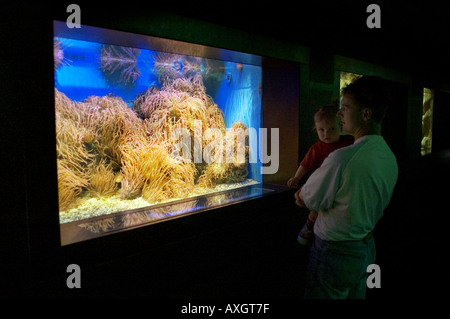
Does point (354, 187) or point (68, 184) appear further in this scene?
point (68, 184)

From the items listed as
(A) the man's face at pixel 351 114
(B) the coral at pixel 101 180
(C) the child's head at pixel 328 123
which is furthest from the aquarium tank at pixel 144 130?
(A) the man's face at pixel 351 114

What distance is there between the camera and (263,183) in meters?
3.82

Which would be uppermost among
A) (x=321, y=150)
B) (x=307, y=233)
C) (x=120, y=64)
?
(x=120, y=64)

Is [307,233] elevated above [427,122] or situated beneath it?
situated beneath

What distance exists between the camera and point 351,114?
5.66 feet

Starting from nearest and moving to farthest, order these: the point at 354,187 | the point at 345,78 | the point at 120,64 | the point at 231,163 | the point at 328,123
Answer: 1. the point at 354,187
2. the point at 328,123
3. the point at 120,64
4. the point at 231,163
5. the point at 345,78

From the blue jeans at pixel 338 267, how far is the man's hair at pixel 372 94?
2.23 feet

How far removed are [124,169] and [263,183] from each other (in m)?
1.62

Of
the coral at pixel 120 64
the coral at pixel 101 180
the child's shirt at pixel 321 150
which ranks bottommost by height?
the coral at pixel 101 180

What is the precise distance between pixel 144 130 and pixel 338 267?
223cm

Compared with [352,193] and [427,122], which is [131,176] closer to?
[352,193]

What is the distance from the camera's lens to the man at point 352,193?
162 cm

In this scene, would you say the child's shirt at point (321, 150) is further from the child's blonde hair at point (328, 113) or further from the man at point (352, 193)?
the man at point (352, 193)
